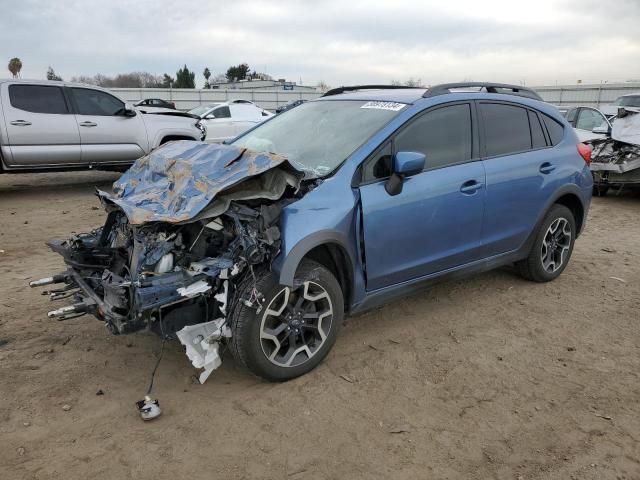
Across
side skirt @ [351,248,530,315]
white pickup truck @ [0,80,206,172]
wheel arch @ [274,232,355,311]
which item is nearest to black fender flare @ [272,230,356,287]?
wheel arch @ [274,232,355,311]

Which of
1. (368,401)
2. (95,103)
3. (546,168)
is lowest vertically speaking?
(368,401)

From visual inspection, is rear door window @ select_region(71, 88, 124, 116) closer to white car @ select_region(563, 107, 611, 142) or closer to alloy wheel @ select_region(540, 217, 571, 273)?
alloy wheel @ select_region(540, 217, 571, 273)

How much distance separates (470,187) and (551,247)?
1.61m

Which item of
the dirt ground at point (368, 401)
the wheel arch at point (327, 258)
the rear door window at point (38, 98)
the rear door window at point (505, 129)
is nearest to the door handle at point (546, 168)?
the rear door window at point (505, 129)

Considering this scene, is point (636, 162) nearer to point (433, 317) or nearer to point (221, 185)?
point (433, 317)

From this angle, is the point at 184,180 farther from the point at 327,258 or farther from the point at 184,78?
the point at 184,78

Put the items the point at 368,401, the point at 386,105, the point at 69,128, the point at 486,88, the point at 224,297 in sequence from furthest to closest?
the point at 69,128 → the point at 486,88 → the point at 386,105 → the point at 368,401 → the point at 224,297

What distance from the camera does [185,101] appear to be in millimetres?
28984

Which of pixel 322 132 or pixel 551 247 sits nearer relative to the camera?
pixel 322 132

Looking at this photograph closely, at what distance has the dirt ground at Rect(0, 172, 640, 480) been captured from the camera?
260cm

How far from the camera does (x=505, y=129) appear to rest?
4.47 m


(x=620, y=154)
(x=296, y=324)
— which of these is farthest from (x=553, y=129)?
(x=620, y=154)

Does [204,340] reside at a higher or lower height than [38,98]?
lower

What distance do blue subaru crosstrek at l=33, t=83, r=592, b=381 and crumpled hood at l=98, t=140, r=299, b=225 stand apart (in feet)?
0.04
